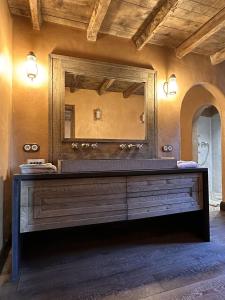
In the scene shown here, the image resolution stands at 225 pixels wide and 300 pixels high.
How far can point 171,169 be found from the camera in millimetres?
1926

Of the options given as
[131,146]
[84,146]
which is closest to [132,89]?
[131,146]

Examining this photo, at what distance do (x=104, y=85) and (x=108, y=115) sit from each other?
345 millimetres

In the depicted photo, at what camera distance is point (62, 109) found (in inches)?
85.7

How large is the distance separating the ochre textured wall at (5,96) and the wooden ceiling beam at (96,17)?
30.5 inches

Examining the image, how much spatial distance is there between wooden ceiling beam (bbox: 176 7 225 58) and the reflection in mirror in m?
0.71

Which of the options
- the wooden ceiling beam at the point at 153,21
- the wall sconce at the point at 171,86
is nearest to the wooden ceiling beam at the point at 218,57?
the wall sconce at the point at 171,86

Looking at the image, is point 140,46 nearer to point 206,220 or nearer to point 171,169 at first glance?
point 171,169

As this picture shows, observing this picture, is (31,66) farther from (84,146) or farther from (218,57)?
(218,57)

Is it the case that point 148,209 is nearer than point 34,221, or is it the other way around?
point 34,221

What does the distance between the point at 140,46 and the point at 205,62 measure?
3.57 feet

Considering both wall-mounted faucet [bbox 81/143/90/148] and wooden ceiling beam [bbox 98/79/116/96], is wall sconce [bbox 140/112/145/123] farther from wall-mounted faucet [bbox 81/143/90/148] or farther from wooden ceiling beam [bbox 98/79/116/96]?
wall-mounted faucet [bbox 81/143/90/148]

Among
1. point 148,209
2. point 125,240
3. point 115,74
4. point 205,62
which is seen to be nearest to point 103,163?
point 148,209

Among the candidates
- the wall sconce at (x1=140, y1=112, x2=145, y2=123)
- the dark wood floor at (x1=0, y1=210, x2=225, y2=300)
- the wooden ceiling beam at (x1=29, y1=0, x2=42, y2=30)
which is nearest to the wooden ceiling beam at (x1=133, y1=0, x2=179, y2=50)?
the wall sconce at (x1=140, y1=112, x2=145, y2=123)

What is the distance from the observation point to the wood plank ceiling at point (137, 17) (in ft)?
6.32
